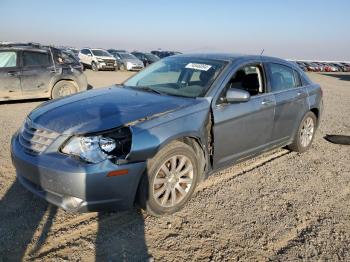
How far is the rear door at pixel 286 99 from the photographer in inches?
197

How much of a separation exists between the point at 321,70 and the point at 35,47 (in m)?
43.9

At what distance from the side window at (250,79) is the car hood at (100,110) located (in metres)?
0.91

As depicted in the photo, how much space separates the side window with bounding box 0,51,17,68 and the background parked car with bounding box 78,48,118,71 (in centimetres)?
1687

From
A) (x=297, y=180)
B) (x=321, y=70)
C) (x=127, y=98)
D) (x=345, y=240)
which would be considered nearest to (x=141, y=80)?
(x=127, y=98)

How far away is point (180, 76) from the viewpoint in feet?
15.1

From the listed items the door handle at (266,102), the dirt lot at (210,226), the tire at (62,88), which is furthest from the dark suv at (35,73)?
the door handle at (266,102)

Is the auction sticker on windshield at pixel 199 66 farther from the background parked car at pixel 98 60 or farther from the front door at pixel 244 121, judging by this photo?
the background parked car at pixel 98 60

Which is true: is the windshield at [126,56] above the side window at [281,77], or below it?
below

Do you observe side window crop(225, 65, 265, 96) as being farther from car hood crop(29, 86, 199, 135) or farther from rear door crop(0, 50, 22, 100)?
rear door crop(0, 50, 22, 100)

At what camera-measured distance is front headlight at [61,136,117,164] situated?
3164mm

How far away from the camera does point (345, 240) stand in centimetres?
345

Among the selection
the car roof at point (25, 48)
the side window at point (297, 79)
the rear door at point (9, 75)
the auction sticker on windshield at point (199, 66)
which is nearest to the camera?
the auction sticker on windshield at point (199, 66)

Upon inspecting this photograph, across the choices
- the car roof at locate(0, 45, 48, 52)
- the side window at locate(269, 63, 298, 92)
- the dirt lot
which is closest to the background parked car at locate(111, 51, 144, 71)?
the car roof at locate(0, 45, 48, 52)

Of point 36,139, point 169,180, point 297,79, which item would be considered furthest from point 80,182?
point 297,79
